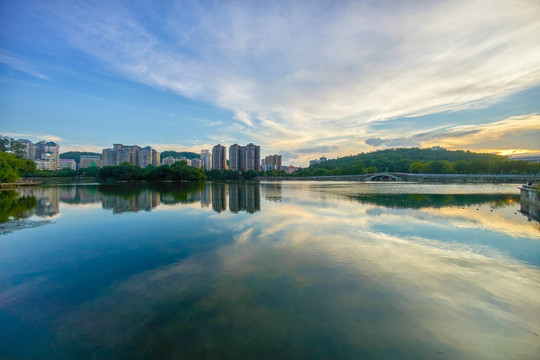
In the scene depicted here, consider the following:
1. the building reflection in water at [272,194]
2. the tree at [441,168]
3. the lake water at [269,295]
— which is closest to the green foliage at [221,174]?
the building reflection in water at [272,194]

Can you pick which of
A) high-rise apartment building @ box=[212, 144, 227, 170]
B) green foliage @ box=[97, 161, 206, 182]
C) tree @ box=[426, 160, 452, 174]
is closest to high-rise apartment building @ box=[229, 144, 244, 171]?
high-rise apartment building @ box=[212, 144, 227, 170]

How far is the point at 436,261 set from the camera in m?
7.66

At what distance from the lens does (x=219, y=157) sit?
14150 cm

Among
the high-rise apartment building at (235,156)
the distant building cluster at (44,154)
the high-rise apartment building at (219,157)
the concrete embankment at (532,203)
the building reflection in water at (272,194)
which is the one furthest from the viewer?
the distant building cluster at (44,154)

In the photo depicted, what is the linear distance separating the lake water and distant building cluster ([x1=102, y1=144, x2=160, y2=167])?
14403 centimetres

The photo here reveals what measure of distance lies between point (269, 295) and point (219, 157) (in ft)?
460

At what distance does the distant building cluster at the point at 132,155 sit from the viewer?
458ft

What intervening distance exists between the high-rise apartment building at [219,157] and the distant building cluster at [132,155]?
3677cm

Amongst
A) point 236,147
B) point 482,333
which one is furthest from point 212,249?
point 236,147

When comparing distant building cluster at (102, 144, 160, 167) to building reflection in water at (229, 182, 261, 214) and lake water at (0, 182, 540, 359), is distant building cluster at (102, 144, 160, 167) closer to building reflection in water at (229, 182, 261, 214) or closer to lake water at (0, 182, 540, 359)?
building reflection in water at (229, 182, 261, 214)

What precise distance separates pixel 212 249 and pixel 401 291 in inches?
237

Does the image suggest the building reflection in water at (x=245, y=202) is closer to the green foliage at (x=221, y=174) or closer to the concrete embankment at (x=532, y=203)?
the concrete embankment at (x=532, y=203)

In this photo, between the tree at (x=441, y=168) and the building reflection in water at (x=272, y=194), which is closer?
the building reflection in water at (x=272, y=194)

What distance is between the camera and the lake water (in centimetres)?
390
